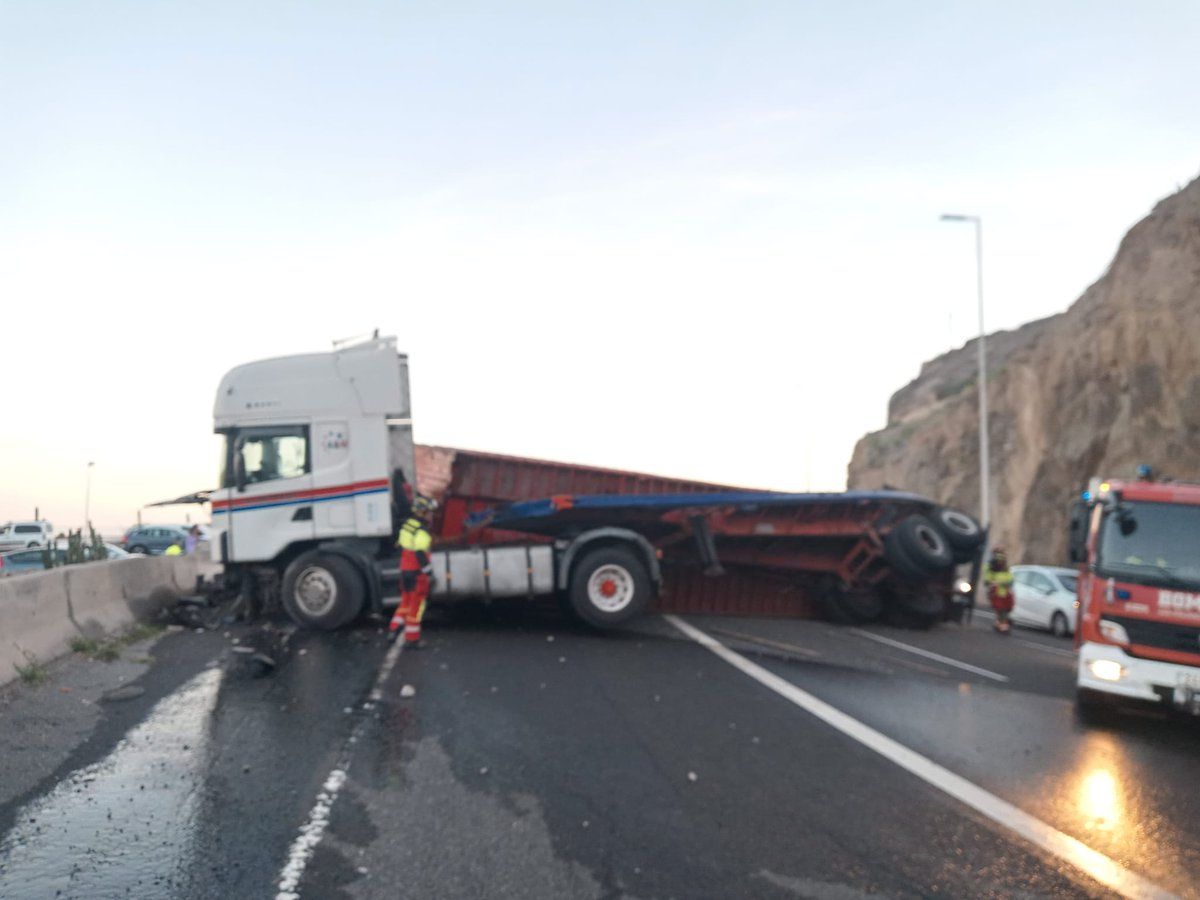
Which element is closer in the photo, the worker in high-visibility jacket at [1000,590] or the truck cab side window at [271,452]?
the truck cab side window at [271,452]

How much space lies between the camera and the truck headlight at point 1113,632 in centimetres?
905

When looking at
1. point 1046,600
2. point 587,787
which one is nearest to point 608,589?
point 587,787

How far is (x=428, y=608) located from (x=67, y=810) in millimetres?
10690

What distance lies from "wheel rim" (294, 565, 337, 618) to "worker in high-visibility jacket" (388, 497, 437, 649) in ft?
3.23

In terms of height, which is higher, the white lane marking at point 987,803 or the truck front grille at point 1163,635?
the truck front grille at point 1163,635

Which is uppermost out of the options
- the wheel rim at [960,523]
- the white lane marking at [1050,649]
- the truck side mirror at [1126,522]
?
the truck side mirror at [1126,522]

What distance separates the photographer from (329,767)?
21.7 feet

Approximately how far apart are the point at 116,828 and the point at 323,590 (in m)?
8.19

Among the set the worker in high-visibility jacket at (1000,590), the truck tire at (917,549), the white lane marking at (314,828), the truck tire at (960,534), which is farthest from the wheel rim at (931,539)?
the white lane marking at (314,828)

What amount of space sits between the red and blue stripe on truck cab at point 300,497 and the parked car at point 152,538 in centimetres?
2537

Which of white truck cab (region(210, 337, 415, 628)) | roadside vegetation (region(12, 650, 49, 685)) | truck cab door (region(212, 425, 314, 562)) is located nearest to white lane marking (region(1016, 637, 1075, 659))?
white truck cab (region(210, 337, 415, 628))

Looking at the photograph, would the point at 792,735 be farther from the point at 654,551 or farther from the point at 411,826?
the point at 654,551

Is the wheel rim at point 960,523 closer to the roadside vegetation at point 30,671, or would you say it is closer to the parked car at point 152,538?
the roadside vegetation at point 30,671

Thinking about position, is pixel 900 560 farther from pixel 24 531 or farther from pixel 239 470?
pixel 24 531
